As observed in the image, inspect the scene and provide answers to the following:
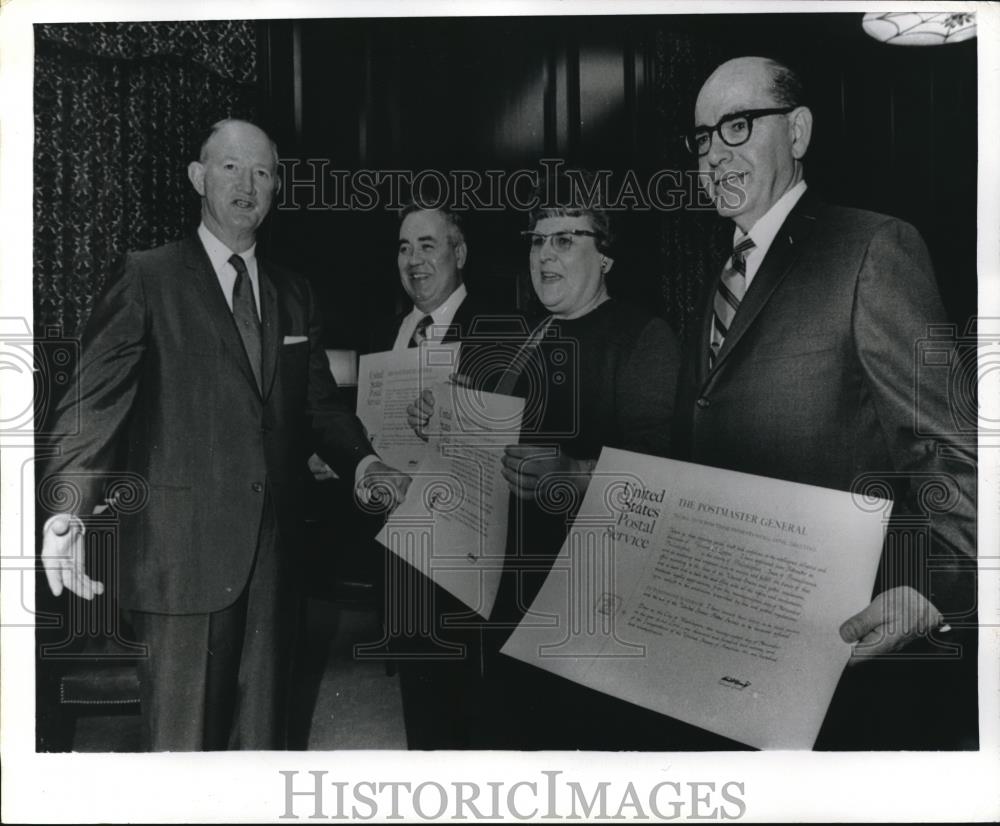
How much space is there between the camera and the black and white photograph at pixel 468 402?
2377 millimetres

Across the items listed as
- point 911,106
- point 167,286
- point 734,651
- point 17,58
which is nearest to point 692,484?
point 734,651

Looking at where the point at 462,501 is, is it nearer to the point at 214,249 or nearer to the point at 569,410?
the point at 569,410

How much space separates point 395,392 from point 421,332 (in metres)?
0.17

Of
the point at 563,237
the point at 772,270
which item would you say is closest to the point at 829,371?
the point at 772,270

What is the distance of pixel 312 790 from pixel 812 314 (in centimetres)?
177

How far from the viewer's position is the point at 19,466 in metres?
2.47

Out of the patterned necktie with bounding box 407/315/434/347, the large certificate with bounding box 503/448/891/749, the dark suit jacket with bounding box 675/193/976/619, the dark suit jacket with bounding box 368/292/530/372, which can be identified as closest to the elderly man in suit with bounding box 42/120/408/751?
the patterned necktie with bounding box 407/315/434/347

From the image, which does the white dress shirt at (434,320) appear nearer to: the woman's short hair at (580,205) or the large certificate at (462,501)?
the large certificate at (462,501)

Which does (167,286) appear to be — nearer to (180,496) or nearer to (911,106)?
(180,496)

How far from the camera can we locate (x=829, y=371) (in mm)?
2303

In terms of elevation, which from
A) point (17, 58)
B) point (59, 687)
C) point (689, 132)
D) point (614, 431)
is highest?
point (17, 58)

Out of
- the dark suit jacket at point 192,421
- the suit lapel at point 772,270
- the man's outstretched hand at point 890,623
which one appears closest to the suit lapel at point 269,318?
the dark suit jacket at point 192,421

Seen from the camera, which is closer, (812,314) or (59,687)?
(812,314)

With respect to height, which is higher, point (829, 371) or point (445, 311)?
point (445, 311)
